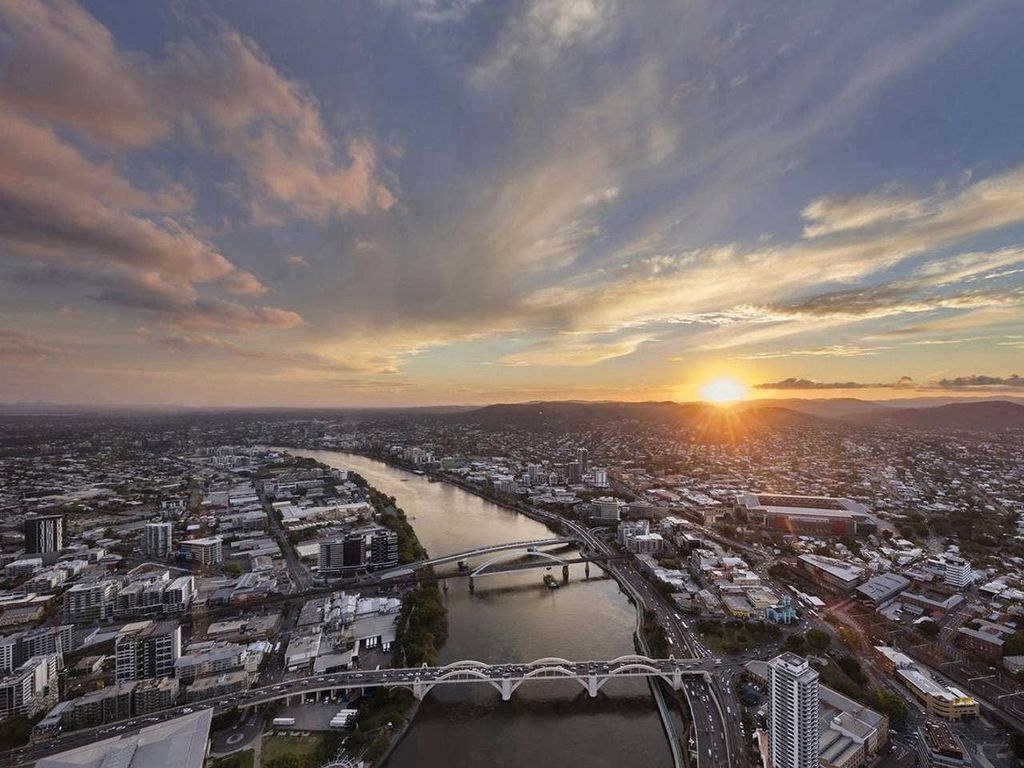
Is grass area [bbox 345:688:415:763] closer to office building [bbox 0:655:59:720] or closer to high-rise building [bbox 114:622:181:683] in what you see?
high-rise building [bbox 114:622:181:683]

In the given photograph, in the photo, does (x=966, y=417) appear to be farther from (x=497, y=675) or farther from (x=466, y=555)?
(x=497, y=675)

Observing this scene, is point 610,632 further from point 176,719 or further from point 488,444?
point 488,444

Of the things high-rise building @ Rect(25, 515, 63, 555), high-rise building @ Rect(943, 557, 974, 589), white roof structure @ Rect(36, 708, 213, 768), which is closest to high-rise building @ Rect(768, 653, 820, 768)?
white roof structure @ Rect(36, 708, 213, 768)

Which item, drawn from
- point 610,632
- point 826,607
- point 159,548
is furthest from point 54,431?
point 826,607

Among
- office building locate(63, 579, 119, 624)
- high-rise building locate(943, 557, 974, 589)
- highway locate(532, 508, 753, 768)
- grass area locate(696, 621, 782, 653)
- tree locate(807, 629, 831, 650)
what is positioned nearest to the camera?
highway locate(532, 508, 753, 768)

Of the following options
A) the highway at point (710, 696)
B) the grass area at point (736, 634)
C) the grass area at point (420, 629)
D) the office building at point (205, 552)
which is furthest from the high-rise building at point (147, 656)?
Result: the grass area at point (736, 634)

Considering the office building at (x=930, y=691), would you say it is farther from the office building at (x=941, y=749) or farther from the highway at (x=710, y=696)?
the highway at (x=710, y=696)
